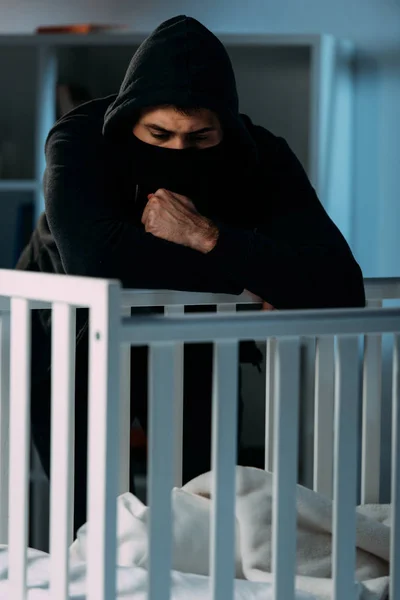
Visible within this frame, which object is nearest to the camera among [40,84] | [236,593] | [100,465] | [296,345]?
[100,465]

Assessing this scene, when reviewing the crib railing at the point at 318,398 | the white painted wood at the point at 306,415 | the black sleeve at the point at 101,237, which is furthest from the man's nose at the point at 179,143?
the white painted wood at the point at 306,415

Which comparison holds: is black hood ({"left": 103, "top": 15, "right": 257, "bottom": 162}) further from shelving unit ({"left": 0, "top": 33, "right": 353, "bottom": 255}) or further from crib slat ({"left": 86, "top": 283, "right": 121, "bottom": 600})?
shelving unit ({"left": 0, "top": 33, "right": 353, "bottom": 255})

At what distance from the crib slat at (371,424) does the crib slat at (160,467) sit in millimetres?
712

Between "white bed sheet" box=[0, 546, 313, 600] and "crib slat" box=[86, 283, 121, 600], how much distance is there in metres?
0.23

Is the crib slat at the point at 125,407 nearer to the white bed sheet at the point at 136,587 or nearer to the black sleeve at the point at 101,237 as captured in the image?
the black sleeve at the point at 101,237

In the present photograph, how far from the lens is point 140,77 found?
4.79 feet

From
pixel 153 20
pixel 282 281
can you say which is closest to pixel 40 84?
pixel 153 20

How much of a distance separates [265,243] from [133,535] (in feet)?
1.54

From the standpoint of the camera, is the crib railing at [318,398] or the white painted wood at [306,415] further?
the white painted wood at [306,415]

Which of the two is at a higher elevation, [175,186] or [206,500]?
[175,186]

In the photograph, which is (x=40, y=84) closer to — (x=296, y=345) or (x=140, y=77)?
(x=140, y=77)

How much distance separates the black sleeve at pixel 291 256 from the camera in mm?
1457

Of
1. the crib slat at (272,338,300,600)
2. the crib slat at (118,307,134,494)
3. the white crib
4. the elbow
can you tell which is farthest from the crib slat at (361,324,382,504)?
the crib slat at (272,338,300,600)

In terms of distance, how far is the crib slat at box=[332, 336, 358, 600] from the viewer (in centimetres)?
101
